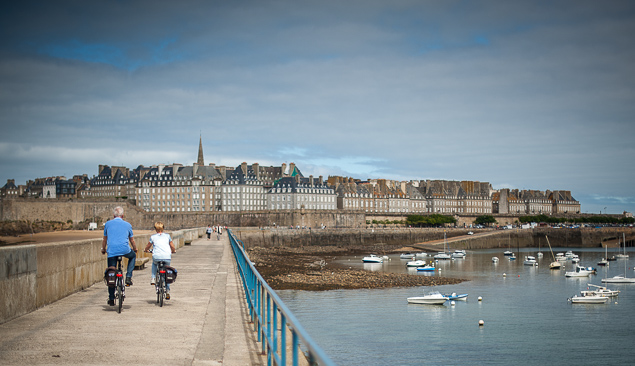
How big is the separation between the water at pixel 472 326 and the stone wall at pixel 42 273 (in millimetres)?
9719

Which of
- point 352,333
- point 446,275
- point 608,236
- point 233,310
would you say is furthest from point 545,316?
point 608,236

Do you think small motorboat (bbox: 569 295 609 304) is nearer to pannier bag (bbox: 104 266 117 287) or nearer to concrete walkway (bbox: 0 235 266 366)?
concrete walkway (bbox: 0 235 266 366)

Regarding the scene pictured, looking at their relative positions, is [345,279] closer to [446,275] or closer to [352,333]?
[446,275]

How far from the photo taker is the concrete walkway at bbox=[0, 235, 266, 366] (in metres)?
7.71

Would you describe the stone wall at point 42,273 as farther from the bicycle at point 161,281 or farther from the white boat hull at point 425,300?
the white boat hull at point 425,300

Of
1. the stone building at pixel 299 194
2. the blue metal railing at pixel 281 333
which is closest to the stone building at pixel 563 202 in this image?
the stone building at pixel 299 194

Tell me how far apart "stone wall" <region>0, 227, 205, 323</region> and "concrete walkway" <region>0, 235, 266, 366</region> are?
0.21 m

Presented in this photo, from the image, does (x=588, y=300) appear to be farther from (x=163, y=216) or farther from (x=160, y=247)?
(x=163, y=216)

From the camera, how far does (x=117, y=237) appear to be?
35.8ft

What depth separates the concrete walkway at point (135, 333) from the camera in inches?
304

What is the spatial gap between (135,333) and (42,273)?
2.99 meters

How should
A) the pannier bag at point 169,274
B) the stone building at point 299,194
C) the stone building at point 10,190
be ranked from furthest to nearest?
1. the stone building at point 10,190
2. the stone building at point 299,194
3. the pannier bag at point 169,274

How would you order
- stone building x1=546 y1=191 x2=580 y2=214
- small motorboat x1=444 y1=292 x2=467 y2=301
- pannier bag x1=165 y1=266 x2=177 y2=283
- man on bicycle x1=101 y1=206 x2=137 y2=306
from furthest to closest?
stone building x1=546 y1=191 x2=580 y2=214
small motorboat x1=444 y1=292 x2=467 y2=301
pannier bag x1=165 y1=266 x2=177 y2=283
man on bicycle x1=101 y1=206 x2=137 y2=306

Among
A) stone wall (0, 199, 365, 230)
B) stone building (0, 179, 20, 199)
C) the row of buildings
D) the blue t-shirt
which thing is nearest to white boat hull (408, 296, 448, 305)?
the blue t-shirt
